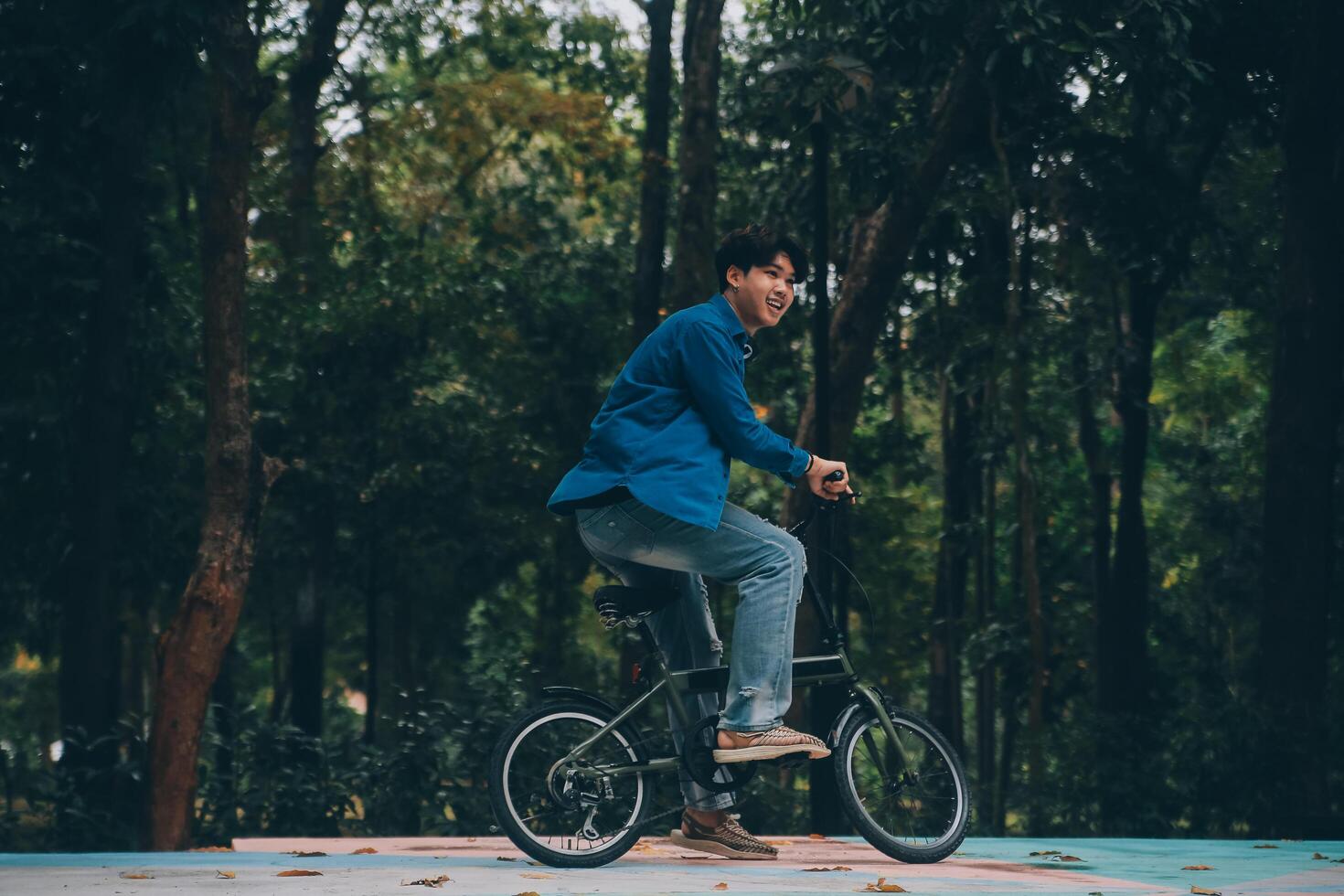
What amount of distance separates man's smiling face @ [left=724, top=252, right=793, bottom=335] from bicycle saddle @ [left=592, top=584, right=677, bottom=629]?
101 centimetres

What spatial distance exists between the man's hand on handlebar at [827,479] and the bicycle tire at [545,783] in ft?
3.67

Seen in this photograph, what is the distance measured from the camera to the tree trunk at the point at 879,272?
44.3 feet

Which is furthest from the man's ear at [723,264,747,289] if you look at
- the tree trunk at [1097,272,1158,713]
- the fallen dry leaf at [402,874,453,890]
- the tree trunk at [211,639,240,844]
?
the tree trunk at [1097,272,1158,713]

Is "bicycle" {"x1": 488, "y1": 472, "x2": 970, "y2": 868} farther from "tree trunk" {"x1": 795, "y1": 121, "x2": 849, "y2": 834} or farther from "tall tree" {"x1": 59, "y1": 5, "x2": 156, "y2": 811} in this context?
"tall tree" {"x1": 59, "y1": 5, "x2": 156, "y2": 811}

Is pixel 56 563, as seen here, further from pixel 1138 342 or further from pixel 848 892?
pixel 848 892

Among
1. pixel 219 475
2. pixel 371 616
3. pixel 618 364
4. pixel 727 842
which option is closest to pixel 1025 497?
pixel 618 364

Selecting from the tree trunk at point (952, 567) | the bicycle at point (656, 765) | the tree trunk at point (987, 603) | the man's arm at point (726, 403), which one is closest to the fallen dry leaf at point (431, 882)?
the bicycle at point (656, 765)

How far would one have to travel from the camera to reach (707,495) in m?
5.32

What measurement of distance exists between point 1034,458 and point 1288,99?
9.43 m

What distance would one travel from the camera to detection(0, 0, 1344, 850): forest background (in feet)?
39.4

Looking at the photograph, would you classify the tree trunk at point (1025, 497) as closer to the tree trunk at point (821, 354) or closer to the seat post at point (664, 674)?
the tree trunk at point (821, 354)

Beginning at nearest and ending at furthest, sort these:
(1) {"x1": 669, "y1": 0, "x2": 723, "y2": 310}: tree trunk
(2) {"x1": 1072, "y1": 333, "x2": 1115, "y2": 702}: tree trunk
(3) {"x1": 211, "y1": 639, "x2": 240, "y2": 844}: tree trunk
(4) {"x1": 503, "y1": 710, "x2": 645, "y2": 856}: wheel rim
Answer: (4) {"x1": 503, "y1": 710, "x2": 645, "y2": 856}: wheel rim, (3) {"x1": 211, "y1": 639, "x2": 240, "y2": 844}: tree trunk, (1) {"x1": 669, "y1": 0, "x2": 723, "y2": 310}: tree trunk, (2) {"x1": 1072, "y1": 333, "x2": 1115, "y2": 702}: tree trunk

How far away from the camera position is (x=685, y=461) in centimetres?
535

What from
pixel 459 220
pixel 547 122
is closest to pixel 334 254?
pixel 459 220
